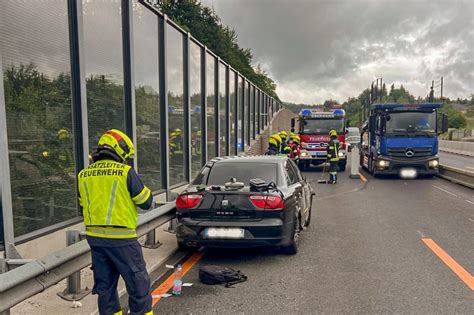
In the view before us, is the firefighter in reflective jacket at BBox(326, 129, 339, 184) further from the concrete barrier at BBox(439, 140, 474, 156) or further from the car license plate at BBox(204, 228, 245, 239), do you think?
the concrete barrier at BBox(439, 140, 474, 156)

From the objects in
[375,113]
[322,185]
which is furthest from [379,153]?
[322,185]

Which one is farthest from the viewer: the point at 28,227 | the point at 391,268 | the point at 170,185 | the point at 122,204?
the point at 170,185

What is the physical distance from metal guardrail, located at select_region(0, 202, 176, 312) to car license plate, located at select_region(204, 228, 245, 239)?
1.94m

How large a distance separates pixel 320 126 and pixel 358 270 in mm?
15546

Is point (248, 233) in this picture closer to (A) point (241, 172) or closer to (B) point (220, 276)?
(B) point (220, 276)

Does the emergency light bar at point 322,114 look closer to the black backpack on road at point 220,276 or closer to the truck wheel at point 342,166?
the truck wheel at point 342,166

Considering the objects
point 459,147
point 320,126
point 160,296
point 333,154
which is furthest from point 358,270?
point 459,147

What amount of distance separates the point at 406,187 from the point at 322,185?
2.79m

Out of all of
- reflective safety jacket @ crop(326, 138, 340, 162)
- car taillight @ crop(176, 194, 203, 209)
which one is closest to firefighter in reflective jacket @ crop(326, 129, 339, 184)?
reflective safety jacket @ crop(326, 138, 340, 162)

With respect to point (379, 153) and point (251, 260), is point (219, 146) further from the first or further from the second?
point (251, 260)

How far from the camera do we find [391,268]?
554 cm

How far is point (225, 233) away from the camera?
5746 millimetres

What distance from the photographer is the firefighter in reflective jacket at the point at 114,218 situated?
357 centimetres

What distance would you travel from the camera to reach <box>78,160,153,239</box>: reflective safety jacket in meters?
3.56
